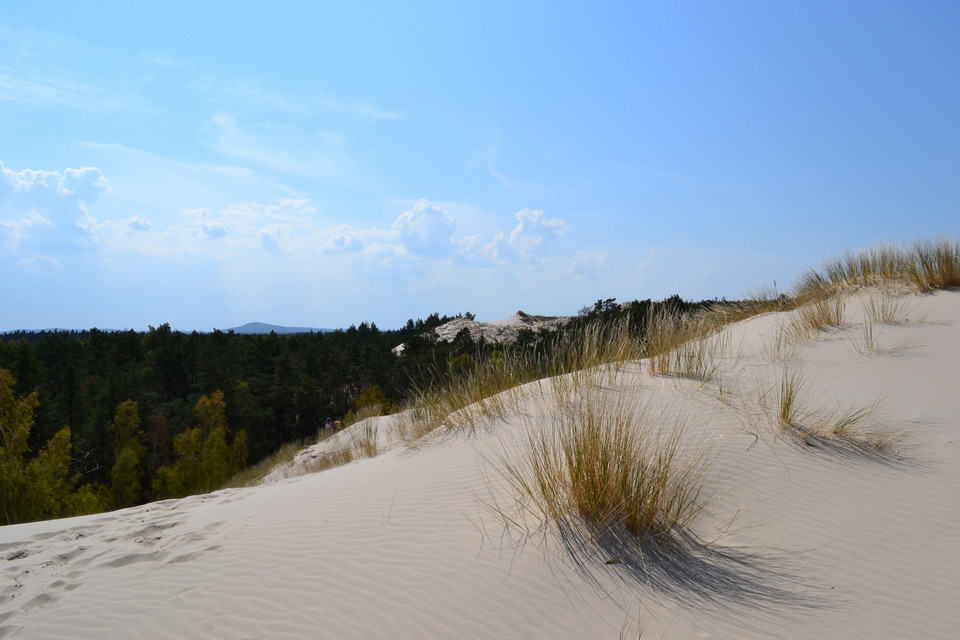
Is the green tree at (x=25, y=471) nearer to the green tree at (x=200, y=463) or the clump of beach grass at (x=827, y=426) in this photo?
the green tree at (x=200, y=463)

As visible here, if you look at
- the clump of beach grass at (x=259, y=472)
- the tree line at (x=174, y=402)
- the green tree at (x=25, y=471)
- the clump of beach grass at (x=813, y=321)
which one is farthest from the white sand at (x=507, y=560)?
the green tree at (x=25, y=471)

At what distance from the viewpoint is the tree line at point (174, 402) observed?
18859 millimetres

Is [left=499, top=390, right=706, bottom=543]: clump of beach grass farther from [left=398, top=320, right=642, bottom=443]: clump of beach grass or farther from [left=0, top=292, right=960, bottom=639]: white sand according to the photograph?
[left=398, top=320, right=642, bottom=443]: clump of beach grass

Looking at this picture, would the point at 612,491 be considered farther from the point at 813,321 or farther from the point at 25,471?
the point at 25,471

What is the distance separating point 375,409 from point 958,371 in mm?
12735

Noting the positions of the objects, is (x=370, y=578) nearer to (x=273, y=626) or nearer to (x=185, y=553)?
(x=273, y=626)

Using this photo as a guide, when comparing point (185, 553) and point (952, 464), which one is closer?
point (185, 553)

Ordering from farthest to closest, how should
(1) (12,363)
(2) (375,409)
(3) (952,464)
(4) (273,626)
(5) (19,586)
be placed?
(1) (12,363) → (2) (375,409) → (3) (952,464) → (5) (19,586) → (4) (273,626)

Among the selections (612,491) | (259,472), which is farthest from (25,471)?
(612,491)

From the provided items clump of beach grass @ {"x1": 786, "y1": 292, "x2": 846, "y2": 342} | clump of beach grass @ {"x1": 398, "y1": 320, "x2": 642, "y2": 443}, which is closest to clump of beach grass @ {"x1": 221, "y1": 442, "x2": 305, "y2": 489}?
clump of beach grass @ {"x1": 398, "y1": 320, "x2": 642, "y2": 443}

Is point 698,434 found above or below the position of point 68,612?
above

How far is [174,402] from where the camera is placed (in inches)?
1406

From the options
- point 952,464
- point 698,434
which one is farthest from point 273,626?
point 952,464

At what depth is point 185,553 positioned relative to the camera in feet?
12.3
